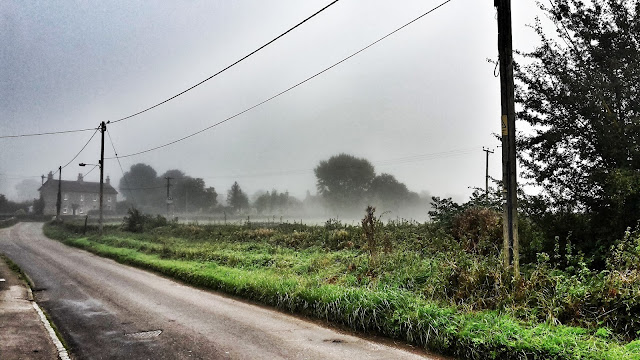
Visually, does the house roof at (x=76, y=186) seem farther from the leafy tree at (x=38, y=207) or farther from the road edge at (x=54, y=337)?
the road edge at (x=54, y=337)

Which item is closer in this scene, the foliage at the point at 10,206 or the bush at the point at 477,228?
the bush at the point at 477,228

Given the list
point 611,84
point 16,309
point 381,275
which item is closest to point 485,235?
point 381,275

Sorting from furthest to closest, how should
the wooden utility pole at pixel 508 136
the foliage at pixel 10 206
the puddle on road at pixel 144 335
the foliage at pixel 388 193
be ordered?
the foliage at pixel 388 193 < the foliage at pixel 10 206 < the wooden utility pole at pixel 508 136 < the puddle on road at pixel 144 335

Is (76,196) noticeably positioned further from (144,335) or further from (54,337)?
(144,335)

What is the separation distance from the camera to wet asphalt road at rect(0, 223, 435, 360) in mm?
6223

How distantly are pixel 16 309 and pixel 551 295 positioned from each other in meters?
11.4

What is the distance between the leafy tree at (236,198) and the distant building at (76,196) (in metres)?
35.4

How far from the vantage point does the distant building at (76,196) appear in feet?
322

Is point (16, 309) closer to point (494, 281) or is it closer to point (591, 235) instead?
point (494, 281)

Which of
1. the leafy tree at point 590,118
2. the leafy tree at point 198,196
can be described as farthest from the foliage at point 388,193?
the leafy tree at point 590,118

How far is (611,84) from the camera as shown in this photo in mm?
9312

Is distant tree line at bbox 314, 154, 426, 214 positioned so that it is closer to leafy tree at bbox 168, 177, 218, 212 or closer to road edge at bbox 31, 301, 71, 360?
leafy tree at bbox 168, 177, 218, 212

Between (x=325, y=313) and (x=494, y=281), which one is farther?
(x=325, y=313)

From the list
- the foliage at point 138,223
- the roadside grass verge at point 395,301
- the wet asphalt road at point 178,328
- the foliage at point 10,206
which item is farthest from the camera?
the foliage at point 10,206
